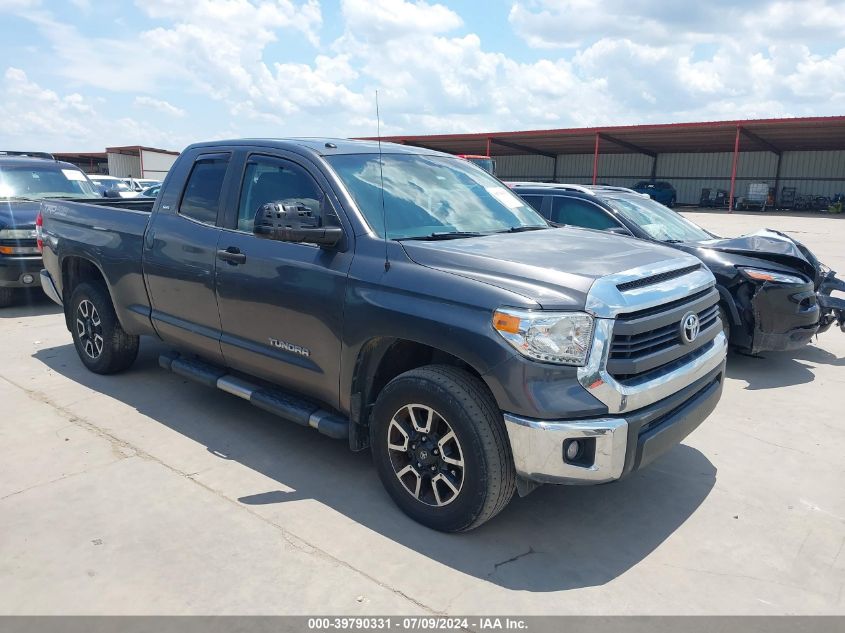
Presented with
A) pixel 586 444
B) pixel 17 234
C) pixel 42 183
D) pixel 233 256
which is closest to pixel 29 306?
pixel 17 234

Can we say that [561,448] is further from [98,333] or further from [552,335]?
[98,333]

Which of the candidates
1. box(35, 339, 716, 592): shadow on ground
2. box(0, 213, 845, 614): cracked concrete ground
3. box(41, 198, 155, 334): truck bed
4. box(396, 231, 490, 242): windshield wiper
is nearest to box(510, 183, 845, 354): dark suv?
box(0, 213, 845, 614): cracked concrete ground

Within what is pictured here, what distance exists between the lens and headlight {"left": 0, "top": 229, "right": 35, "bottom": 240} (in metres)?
8.24

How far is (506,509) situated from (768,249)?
13.8 ft

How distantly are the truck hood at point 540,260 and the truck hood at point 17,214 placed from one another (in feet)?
22.8

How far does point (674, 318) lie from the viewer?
338 cm

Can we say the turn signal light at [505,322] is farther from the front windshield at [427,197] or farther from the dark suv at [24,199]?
the dark suv at [24,199]

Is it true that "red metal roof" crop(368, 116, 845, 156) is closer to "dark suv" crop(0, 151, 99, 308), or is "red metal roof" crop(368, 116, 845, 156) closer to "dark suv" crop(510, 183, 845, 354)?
"dark suv" crop(0, 151, 99, 308)

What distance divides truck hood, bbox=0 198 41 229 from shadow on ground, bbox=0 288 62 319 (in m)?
1.14

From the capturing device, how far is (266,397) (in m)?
4.19

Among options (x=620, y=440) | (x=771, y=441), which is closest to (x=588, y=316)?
(x=620, y=440)

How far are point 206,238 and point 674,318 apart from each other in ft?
9.82

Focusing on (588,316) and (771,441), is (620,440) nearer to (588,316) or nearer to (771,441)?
(588,316)

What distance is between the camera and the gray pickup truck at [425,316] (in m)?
2.98
